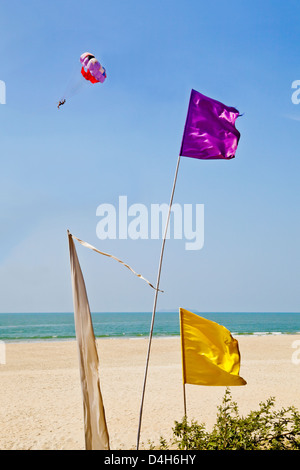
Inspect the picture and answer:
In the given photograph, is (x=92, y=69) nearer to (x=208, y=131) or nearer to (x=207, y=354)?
(x=208, y=131)

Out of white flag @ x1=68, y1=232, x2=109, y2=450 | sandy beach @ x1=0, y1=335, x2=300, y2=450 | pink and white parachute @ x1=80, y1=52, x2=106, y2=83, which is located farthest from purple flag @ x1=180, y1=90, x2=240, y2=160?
pink and white parachute @ x1=80, y1=52, x2=106, y2=83

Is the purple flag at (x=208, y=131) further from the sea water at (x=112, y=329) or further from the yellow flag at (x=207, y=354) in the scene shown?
the sea water at (x=112, y=329)

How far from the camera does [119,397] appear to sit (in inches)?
557

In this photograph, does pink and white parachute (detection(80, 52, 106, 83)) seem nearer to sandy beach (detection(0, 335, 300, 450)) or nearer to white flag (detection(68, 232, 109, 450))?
white flag (detection(68, 232, 109, 450))

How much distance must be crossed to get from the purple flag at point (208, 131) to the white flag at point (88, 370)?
3.15 meters

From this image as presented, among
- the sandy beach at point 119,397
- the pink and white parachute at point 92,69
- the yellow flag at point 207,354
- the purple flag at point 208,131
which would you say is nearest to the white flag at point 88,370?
the yellow flag at point 207,354

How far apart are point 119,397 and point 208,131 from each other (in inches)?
381

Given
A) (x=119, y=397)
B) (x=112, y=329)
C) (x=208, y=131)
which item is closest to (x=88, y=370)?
(x=208, y=131)

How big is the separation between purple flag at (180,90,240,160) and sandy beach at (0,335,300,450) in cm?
613

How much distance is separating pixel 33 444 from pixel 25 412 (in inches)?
125

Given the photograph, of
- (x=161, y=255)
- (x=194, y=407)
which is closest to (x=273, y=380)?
(x=194, y=407)

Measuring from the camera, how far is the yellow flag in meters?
7.12
